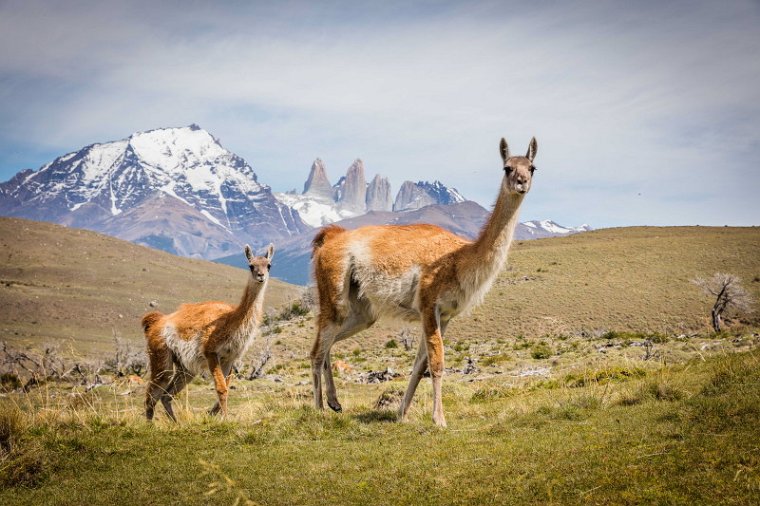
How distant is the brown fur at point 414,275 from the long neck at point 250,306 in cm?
→ 169

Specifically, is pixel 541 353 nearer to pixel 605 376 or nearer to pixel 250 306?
pixel 605 376

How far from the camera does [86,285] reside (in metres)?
83.6

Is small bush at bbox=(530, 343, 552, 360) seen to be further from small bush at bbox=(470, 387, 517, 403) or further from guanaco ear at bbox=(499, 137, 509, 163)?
guanaco ear at bbox=(499, 137, 509, 163)

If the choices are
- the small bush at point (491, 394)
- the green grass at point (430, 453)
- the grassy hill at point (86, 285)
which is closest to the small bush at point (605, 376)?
the small bush at point (491, 394)

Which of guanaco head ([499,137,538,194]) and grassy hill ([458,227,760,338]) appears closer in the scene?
guanaco head ([499,137,538,194])

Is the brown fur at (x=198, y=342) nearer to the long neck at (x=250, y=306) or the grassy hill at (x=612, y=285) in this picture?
the long neck at (x=250, y=306)

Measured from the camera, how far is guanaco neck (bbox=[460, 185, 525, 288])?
8625 millimetres

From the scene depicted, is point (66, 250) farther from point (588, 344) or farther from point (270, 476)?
point (270, 476)

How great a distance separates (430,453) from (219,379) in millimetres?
5551

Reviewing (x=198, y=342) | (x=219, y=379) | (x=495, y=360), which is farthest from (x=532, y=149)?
(x=495, y=360)

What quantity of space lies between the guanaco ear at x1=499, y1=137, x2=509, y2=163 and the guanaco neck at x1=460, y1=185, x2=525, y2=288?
18.9 inches

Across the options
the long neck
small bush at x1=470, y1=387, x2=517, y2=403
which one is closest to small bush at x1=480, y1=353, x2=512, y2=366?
small bush at x1=470, y1=387, x2=517, y2=403

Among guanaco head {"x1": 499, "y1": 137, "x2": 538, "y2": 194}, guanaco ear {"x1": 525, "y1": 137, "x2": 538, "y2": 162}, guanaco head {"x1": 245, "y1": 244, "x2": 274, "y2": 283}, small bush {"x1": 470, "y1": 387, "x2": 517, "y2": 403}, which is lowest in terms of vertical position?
small bush {"x1": 470, "y1": 387, "x2": 517, "y2": 403}

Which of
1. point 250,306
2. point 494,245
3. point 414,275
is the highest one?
point 494,245
